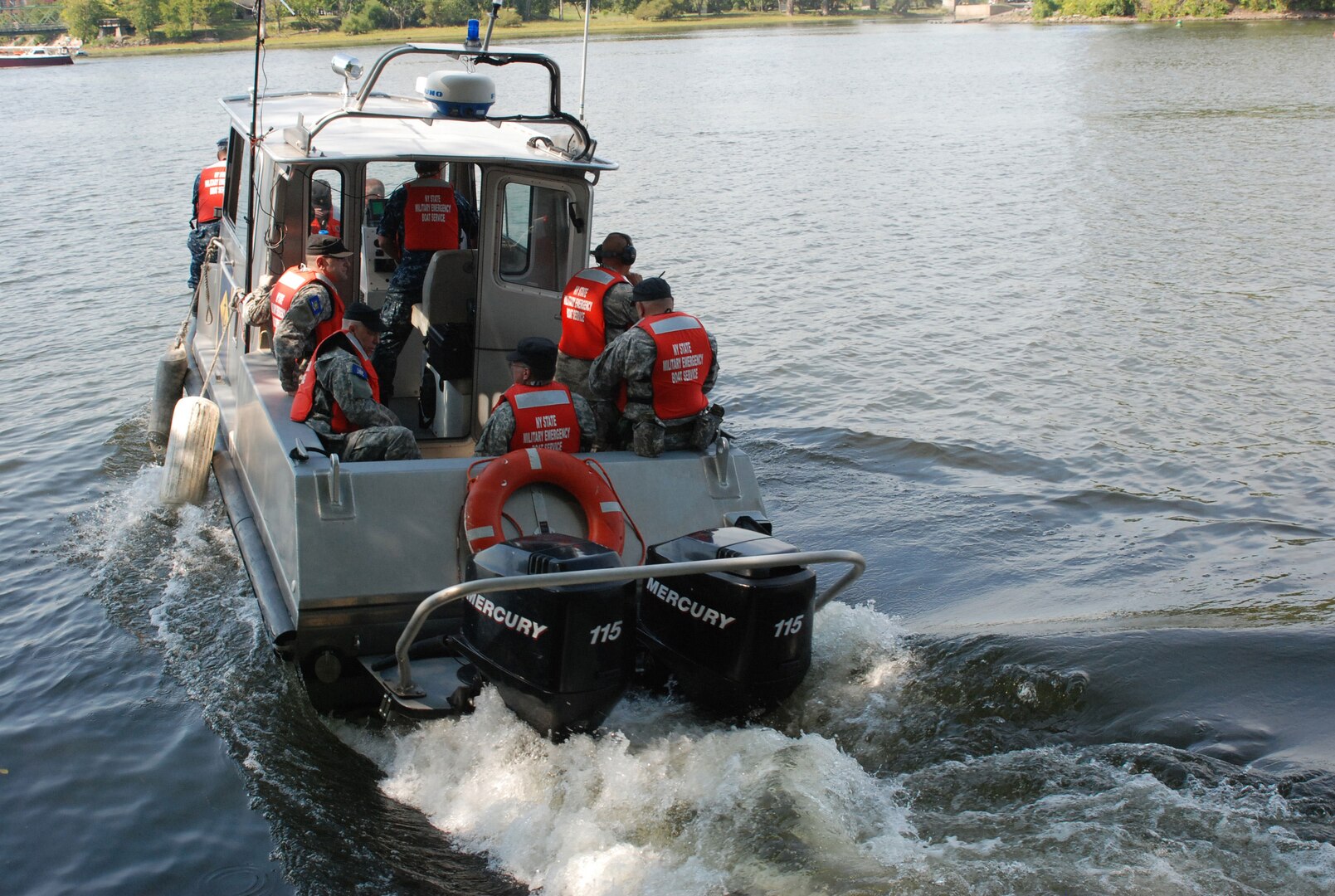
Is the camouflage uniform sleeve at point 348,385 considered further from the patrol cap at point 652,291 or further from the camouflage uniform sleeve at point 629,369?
the patrol cap at point 652,291

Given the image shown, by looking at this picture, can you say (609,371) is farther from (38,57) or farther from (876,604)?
(38,57)

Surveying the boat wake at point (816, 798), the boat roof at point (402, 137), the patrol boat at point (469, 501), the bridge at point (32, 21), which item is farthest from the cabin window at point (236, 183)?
the bridge at point (32, 21)

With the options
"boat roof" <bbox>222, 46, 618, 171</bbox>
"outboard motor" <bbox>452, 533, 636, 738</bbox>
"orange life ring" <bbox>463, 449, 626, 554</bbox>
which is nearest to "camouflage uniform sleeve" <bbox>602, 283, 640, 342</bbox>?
"boat roof" <bbox>222, 46, 618, 171</bbox>

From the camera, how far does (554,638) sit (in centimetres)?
446

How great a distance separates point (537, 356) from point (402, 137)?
195cm

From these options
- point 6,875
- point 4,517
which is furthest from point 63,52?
point 6,875

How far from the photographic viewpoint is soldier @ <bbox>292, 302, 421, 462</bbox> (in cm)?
582

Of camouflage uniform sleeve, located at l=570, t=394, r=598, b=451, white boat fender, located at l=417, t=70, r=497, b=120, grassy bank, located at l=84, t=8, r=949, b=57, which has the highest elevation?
grassy bank, located at l=84, t=8, r=949, b=57

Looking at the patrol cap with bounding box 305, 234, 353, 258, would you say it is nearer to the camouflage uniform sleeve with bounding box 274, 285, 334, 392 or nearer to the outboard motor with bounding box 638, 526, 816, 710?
the camouflage uniform sleeve with bounding box 274, 285, 334, 392

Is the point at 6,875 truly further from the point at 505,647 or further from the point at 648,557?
the point at 648,557

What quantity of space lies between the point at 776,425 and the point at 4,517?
5916 millimetres

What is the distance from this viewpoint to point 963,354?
12.6 meters

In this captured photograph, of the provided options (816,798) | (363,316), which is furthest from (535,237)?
(816,798)

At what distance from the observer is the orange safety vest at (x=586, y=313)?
6191 mm
